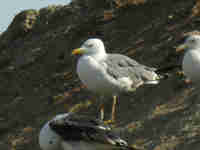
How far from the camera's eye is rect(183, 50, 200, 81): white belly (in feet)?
32.8

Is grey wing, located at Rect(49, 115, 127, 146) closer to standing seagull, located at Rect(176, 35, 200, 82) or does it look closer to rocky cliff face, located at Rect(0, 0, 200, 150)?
rocky cliff face, located at Rect(0, 0, 200, 150)

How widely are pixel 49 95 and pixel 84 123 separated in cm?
524

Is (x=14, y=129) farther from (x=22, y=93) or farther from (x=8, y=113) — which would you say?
(x=22, y=93)

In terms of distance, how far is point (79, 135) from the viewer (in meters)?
8.57

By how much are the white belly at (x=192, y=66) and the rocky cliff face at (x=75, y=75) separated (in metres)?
0.36

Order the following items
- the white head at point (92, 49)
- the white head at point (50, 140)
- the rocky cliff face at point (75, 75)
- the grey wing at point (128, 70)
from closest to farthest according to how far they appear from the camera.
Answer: the white head at point (50, 140), the rocky cliff face at point (75, 75), the grey wing at point (128, 70), the white head at point (92, 49)

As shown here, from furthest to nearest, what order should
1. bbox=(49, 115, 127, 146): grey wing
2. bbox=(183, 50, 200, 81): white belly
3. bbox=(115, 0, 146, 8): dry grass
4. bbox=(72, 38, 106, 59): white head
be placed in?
1. bbox=(115, 0, 146, 8): dry grass
2. bbox=(72, 38, 106, 59): white head
3. bbox=(183, 50, 200, 81): white belly
4. bbox=(49, 115, 127, 146): grey wing

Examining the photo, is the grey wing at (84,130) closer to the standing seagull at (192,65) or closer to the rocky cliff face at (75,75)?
the rocky cliff face at (75,75)

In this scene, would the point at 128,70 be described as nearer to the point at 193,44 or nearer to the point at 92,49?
the point at 92,49

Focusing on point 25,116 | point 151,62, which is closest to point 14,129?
point 25,116

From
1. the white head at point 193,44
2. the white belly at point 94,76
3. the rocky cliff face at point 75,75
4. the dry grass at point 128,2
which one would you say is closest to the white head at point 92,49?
the white belly at point 94,76

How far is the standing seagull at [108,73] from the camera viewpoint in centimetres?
1070

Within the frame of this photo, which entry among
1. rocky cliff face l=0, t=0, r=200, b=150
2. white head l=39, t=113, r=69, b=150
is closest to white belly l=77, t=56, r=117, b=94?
rocky cliff face l=0, t=0, r=200, b=150

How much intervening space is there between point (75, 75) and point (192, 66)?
16.2 feet
